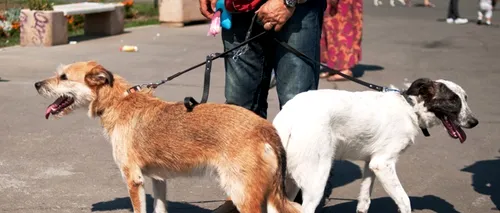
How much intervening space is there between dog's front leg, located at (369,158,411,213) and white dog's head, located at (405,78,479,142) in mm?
397

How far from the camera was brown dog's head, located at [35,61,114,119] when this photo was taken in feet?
17.5

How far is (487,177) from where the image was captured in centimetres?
726

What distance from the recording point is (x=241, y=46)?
18.6 feet

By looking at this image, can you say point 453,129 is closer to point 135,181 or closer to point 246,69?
point 246,69

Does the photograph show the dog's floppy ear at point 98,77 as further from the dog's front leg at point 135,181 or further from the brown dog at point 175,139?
the dog's front leg at point 135,181

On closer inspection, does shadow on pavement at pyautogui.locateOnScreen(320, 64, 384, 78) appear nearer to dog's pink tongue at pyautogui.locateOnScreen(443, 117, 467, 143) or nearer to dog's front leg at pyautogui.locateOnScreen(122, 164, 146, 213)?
dog's pink tongue at pyautogui.locateOnScreen(443, 117, 467, 143)

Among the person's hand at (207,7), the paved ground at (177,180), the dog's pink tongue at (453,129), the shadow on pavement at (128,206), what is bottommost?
the paved ground at (177,180)

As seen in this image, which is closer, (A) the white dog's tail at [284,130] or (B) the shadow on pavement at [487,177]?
(A) the white dog's tail at [284,130]

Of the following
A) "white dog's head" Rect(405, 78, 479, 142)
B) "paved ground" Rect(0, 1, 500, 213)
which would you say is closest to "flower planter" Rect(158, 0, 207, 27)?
"paved ground" Rect(0, 1, 500, 213)

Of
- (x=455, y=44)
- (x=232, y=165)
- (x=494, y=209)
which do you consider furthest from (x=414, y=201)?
(x=455, y=44)

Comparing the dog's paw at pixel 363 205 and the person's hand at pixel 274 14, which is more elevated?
the person's hand at pixel 274 14

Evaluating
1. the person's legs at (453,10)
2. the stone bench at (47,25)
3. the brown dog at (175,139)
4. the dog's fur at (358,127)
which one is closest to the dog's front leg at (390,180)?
the dog's fur at (358,127)

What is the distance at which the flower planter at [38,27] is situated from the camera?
1380cm

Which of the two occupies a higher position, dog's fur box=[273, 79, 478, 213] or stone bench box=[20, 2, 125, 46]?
dog's fur box=[273, 79, 478, 213]
